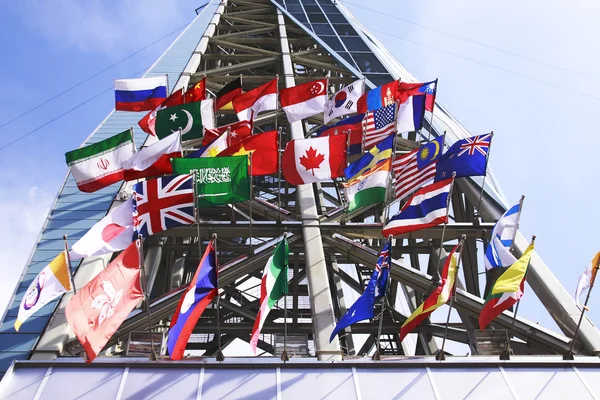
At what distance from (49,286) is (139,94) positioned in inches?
374

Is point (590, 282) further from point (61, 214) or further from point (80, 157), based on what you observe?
point (61, 214)

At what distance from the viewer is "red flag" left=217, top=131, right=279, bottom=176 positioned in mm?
13312

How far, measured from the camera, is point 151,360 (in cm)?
970

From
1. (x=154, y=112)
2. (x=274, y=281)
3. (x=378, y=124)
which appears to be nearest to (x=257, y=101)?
(x=154, y=112)

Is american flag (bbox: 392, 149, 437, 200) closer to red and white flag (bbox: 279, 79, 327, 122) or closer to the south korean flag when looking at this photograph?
the south korean flag

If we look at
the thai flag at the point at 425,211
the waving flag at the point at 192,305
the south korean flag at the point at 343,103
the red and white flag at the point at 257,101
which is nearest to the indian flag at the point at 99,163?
the red and white flag at the point at 257,101

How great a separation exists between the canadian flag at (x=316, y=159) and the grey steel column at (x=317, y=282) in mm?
1398

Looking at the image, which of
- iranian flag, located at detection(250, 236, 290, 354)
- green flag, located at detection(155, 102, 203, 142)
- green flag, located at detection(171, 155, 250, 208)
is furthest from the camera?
green flag, located at detection(155, 102, 203, 142)

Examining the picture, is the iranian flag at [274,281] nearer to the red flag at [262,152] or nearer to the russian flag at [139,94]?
the red flag at [262,152]

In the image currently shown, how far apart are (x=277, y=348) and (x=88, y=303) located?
3.80m

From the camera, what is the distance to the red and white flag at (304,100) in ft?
55.4

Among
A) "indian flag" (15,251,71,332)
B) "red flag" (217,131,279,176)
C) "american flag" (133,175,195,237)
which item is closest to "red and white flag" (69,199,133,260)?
"american flag" (133,175,195,237)

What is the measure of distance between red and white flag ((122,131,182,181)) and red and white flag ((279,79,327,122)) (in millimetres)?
4123

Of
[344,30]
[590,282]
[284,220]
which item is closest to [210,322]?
[284,220]
